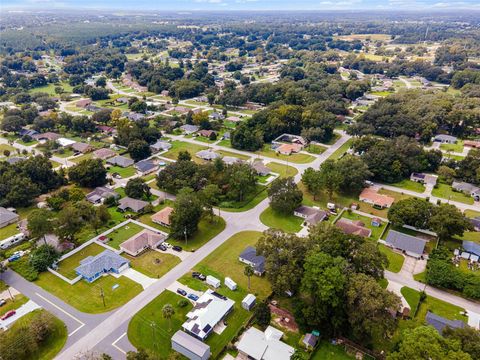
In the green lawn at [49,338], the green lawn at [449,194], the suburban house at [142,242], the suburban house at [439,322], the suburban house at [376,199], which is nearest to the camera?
the green lawn at [49,338]

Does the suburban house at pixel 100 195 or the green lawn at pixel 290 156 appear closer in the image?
the suburban house at pixel 100 195

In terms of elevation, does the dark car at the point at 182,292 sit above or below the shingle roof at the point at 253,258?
below

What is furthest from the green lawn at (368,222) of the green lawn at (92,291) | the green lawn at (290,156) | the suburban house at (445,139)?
the suburban house at (445,139)

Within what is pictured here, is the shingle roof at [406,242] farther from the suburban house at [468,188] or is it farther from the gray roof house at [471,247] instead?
the suburban house at [468,188]

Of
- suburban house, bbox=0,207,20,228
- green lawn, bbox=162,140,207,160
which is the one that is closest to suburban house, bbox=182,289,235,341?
suburban house, bbox=0,207,20,228

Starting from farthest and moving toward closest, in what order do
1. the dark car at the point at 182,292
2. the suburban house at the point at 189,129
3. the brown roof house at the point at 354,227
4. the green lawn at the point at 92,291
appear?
1. the suburban house at the point at 189,129
2. the brown roof house at the point at 354,227
3. the dark car at the point at 182,292
4. the green lawn at the point at 92,291

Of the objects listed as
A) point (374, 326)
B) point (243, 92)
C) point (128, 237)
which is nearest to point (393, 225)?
point (374, 326)

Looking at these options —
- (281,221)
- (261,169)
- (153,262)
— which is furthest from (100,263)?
(261,169)

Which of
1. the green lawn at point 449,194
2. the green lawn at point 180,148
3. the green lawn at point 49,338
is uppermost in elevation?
the green lawn at point 180,148
